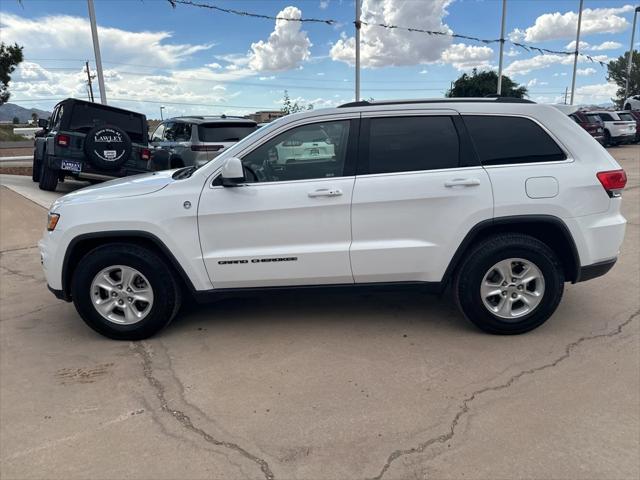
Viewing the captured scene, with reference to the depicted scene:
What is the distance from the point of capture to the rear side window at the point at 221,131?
35.0 feet

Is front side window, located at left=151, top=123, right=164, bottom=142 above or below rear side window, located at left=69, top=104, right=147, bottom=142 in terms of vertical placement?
below

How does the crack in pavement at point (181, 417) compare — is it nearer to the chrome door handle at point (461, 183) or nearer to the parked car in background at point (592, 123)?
the chrome door handle at point (461, 183)

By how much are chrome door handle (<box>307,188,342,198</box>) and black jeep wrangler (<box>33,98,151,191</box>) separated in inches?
289

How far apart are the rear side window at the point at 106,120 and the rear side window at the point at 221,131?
1.38 m

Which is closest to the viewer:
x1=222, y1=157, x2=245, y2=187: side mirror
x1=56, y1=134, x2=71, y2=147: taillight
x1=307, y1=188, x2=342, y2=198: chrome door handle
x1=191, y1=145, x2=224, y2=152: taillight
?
x1=222, y1=157, x2=245, y2=187: side mirror

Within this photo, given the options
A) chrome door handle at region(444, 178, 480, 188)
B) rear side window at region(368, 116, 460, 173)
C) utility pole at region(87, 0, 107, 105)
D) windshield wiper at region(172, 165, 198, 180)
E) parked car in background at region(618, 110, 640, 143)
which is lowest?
chrome door handle at region(444, 178, 480, 188)

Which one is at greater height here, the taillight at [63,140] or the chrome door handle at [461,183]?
the taillight at [63,140]

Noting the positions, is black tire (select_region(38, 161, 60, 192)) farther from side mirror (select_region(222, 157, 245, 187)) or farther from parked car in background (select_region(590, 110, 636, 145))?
parked car in background (select_region(590, 110, 636, 145))

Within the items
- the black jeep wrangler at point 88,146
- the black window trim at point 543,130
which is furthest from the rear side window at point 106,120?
the black window trim at point 543,130

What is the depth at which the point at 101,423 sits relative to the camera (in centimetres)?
297

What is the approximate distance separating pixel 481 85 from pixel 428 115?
3889 cm

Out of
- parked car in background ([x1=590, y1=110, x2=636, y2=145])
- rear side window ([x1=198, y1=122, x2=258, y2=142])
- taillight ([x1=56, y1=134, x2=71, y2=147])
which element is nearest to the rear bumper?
rear side window ([x1=198, y1=122, x2=258, y2=142])

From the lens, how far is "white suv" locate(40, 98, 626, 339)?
3.79 meters

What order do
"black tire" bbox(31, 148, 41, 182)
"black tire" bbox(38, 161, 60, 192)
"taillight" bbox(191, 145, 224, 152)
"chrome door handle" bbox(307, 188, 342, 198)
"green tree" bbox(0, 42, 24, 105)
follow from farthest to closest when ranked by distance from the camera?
"green tree" bbox(0, 42, 24, 105) → "black tire" bbox(31, 148, 41, 182) → "taillight" bbox(191, 145, 224, 152) → "black tire" bbox(38, 161, 60, 192) → "chrome door handle" bbox(307, 188, 342, 198)
